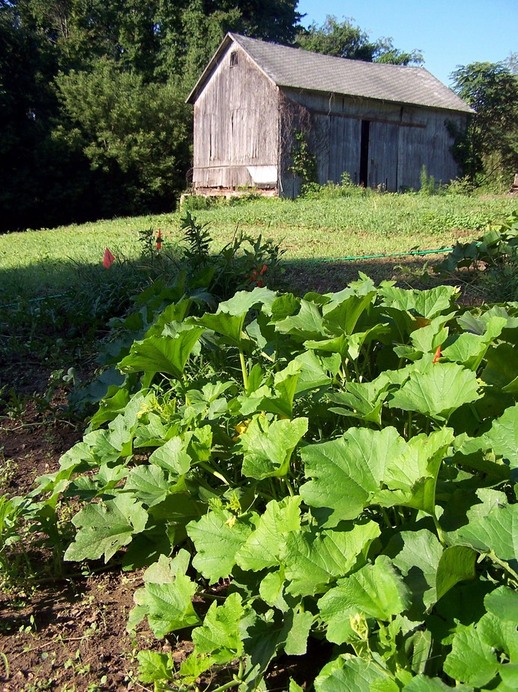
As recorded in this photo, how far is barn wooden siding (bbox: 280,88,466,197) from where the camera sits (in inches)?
744

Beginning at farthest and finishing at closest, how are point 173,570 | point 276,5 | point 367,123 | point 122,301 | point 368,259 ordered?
point 276,5, point 367,123, point 368,259, point 122,301, point 173,570

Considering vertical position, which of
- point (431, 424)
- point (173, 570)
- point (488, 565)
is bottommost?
point (173, 570)

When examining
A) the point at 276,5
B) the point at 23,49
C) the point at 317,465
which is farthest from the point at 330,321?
the point at 276,5

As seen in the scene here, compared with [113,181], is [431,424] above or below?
below

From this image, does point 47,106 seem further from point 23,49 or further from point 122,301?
point 122,301

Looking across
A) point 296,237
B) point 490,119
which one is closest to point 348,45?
point 490,119

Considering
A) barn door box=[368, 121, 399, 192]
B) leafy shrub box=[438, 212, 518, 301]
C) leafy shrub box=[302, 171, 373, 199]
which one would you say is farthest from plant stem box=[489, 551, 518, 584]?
barn door box=[368, 121, 399, 192]

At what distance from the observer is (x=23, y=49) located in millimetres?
22859

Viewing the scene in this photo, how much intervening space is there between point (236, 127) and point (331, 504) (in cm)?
2001

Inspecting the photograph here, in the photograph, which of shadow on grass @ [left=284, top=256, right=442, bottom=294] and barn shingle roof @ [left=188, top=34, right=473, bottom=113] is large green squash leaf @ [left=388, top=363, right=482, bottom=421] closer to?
shadow on grass @ [left=284, top=256, right=442, bottom=294]

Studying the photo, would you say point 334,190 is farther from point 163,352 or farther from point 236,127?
point 163,352

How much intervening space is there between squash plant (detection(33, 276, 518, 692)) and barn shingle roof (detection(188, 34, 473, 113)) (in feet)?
57.6

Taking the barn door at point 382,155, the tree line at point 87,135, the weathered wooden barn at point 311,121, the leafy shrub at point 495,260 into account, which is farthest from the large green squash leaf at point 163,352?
the tree line at point 87,135

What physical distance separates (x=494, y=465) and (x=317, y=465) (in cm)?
36
